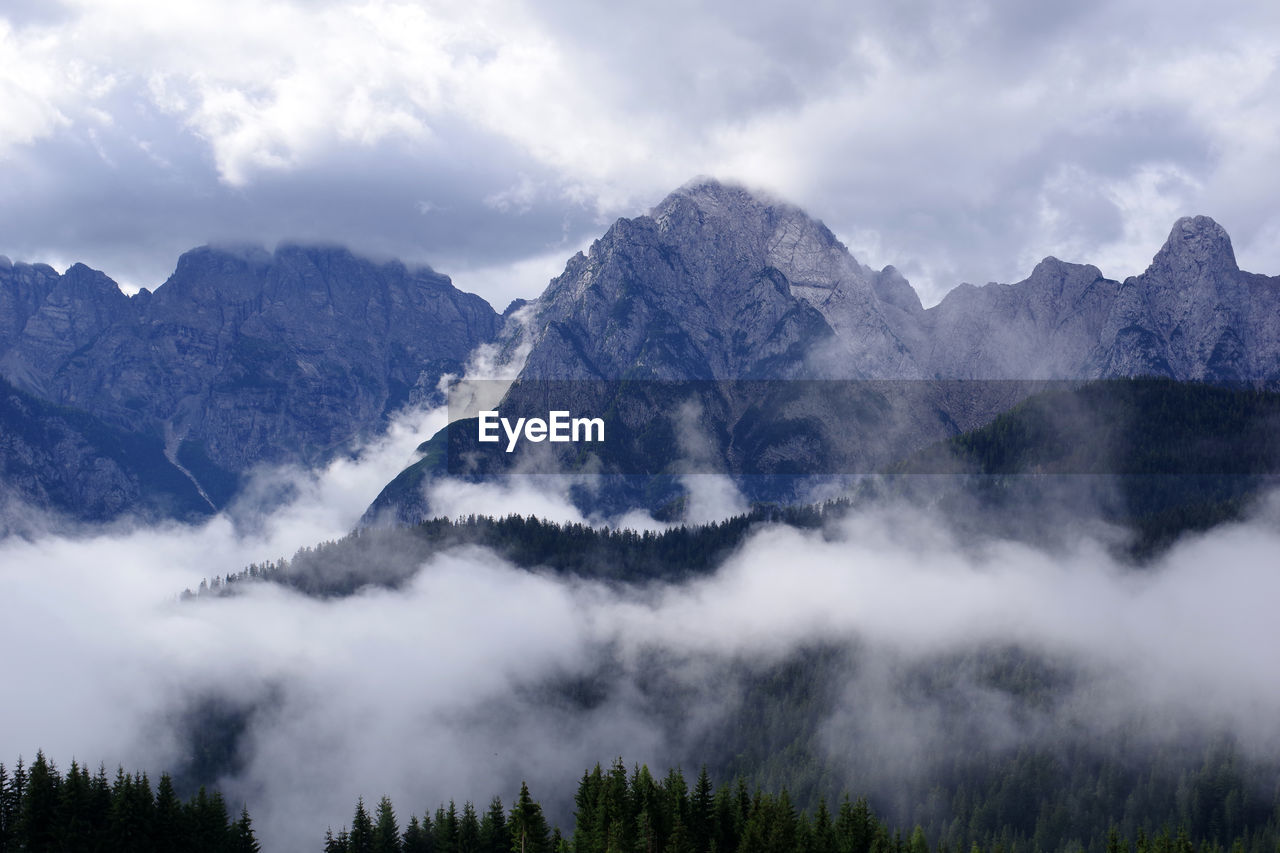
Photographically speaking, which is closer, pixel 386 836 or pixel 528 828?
pixel 528 828

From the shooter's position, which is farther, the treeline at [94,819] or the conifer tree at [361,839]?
the conifer tree at [361,839]

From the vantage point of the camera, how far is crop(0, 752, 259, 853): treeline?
5236 inches

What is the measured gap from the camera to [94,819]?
137 meters

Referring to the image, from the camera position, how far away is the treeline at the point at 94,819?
133000mm

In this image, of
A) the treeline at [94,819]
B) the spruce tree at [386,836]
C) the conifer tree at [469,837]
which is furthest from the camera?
the spruce tree at [386,836]

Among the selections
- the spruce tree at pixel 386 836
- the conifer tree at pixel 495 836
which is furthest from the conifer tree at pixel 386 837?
the conifer tree at pixel 495 836

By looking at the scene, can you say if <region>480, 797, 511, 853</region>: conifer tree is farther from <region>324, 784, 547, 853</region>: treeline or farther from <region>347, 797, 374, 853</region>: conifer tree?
<region>347, 797, 374, 853</region>: conifer tree

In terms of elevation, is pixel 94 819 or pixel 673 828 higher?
pixel 94 819

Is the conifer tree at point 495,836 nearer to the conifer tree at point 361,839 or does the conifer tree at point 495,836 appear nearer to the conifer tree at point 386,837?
the conifer tree at point 386,837

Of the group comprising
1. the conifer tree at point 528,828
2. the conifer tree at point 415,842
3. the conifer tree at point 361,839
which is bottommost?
the conifer tree at point 415,842

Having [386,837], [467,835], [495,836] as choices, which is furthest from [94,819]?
[495,836]

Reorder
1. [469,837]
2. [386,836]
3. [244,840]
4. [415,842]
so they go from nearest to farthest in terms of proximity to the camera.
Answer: [244,840], [469,837], [386,836], [415,842]

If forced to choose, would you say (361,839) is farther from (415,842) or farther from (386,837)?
(415,842)

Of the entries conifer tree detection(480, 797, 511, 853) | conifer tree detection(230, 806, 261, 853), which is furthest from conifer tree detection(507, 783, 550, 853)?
conifer tree detection(230, 806, 261, 853)
